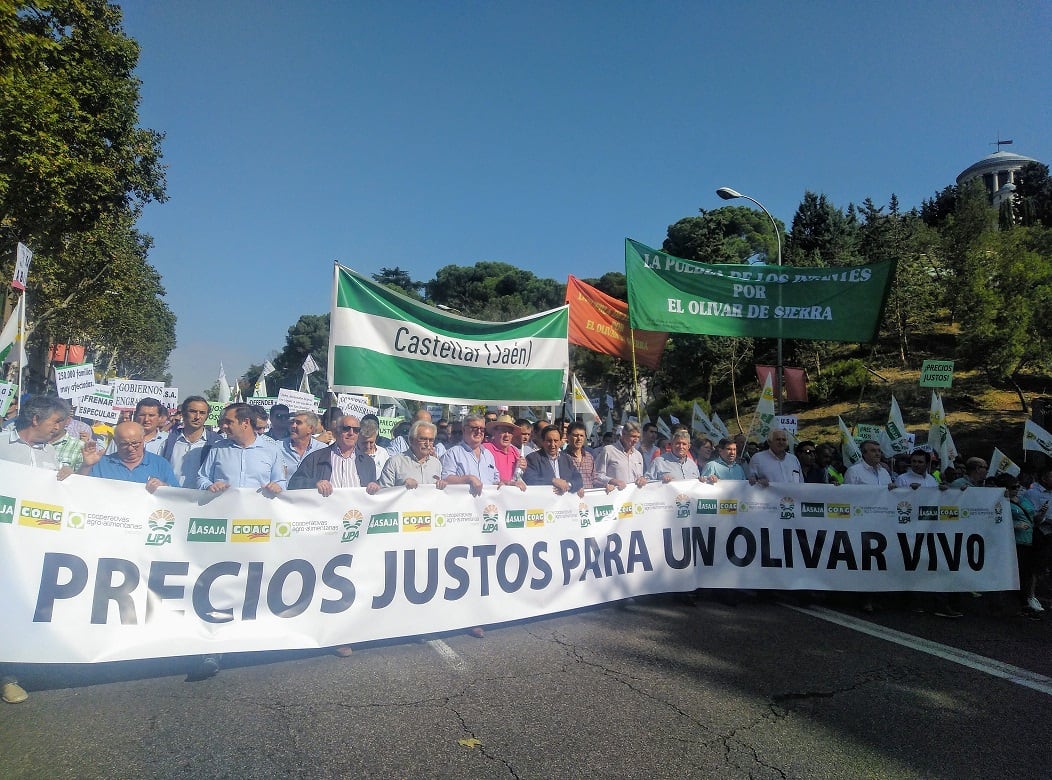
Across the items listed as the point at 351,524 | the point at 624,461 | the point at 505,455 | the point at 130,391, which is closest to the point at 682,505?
the point at 624,461

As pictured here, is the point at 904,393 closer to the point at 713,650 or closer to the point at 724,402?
the point at 724,402

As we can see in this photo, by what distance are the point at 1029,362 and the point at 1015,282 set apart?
2.73 m

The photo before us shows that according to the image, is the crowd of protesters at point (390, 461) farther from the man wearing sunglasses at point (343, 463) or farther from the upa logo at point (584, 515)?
the upa logo at point (584, 515)

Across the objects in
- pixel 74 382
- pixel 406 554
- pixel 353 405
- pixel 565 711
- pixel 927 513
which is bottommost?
pixel 565 711

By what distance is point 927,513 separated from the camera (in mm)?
6852

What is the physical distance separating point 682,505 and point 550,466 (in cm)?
132

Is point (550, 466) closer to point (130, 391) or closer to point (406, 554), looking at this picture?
point (406, 554)

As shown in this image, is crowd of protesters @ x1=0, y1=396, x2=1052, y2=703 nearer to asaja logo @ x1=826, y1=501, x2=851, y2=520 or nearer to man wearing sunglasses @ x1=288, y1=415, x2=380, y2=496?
man wearing sunglasses @ x1=288, y1=415, x2=380, y2=496

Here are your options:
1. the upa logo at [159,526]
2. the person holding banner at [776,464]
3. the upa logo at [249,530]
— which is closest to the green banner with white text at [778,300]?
the person holding banner at [776,464]

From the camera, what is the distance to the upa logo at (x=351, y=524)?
16.7 feet

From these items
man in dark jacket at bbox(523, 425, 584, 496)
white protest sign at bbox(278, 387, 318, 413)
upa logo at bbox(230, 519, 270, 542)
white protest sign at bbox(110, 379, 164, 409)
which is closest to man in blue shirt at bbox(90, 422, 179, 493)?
upa logo at bbox(230, 519, 270, 542)

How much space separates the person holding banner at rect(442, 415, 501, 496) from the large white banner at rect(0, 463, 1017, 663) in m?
0.75

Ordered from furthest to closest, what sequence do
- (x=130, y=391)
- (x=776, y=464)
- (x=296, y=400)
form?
(x=296, y=400), (x=130, y=391), (x=776, y=464)

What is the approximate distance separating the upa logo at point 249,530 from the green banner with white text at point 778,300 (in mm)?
6431
